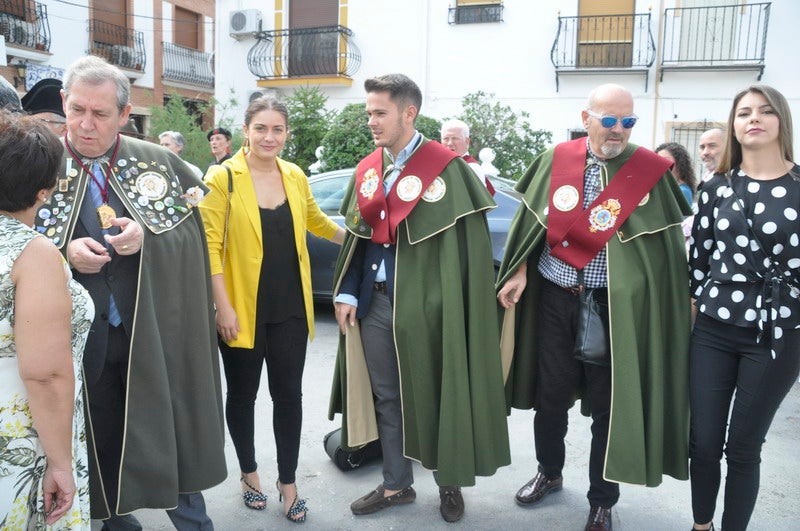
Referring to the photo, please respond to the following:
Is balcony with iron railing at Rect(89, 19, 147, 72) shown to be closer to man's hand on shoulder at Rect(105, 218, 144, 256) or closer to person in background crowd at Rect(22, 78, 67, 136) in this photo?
person in background crowd at Rect(22, 78, 67, 136)

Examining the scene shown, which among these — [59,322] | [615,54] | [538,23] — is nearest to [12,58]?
[538,23]

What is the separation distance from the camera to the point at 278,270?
3.22 m

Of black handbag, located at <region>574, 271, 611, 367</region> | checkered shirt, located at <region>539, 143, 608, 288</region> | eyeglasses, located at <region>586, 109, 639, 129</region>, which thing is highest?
eyeglasses, located at <region>586, 109, 639, 129</region>

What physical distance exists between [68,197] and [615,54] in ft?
40.9

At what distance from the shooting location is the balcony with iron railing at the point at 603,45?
42.7 feet

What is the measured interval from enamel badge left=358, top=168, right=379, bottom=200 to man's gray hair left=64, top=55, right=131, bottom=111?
112 cm

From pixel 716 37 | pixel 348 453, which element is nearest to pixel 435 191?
pixel 348 453

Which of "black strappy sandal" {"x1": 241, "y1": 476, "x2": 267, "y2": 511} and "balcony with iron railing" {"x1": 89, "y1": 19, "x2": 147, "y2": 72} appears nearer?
"black strappy sandal" {"x1": 241, "y1": 476, "x2": 267, "y2": 511}

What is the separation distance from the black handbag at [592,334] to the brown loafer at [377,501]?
3.81ft

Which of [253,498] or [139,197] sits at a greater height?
[139,197]

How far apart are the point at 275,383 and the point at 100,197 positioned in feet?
3.96

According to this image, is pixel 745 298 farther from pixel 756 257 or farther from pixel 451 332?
pixel 451 332

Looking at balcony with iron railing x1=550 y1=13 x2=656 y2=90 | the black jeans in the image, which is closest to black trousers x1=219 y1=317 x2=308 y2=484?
the black jeans

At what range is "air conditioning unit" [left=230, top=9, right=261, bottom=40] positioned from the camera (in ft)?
51.3
